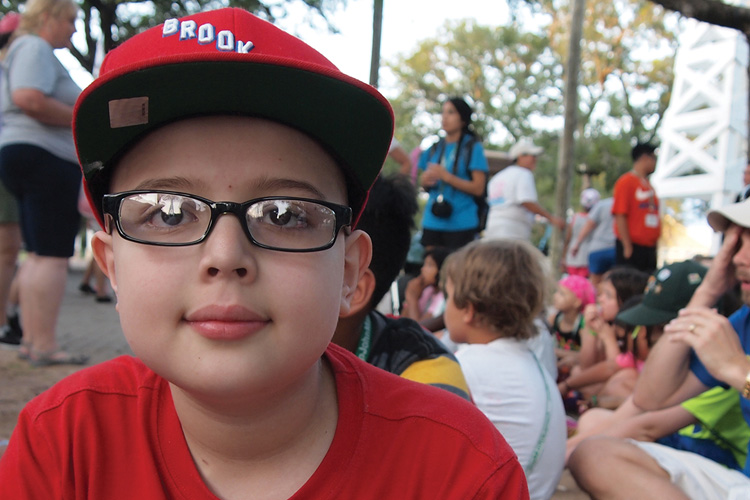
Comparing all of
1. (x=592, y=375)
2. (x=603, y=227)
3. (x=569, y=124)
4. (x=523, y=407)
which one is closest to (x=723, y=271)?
(x=523, y=407)

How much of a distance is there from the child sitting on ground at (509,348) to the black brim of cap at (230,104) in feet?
4.91

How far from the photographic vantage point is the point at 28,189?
12.0 feet

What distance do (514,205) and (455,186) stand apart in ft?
4.62

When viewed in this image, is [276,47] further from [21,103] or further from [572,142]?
[572,142]

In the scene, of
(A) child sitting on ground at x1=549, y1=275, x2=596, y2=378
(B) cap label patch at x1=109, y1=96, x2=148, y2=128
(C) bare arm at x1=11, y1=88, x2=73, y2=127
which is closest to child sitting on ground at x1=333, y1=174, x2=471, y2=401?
(B) cap label patch at x1=109, y1=96, x2=148, y2=128

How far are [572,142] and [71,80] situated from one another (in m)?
9.36

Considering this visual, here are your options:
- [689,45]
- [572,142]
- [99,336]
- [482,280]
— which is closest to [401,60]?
[689,45]

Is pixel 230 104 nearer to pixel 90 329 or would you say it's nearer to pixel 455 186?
pixel 455 186

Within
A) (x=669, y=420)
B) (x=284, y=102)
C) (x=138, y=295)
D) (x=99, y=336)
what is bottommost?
(x=99, y=336)

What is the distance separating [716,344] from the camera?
2.31 m

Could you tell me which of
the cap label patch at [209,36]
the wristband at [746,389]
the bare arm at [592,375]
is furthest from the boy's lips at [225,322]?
the bare arm at [592,375]

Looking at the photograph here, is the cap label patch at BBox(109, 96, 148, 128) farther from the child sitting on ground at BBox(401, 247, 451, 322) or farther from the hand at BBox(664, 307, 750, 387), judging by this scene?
the child sitting on ground at BBox(401, 247, 451, 322)

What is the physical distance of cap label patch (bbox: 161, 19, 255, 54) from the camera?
1.03 metres

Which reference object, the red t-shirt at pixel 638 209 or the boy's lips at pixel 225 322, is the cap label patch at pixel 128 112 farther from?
the red t-shirt at pixel 638 209
